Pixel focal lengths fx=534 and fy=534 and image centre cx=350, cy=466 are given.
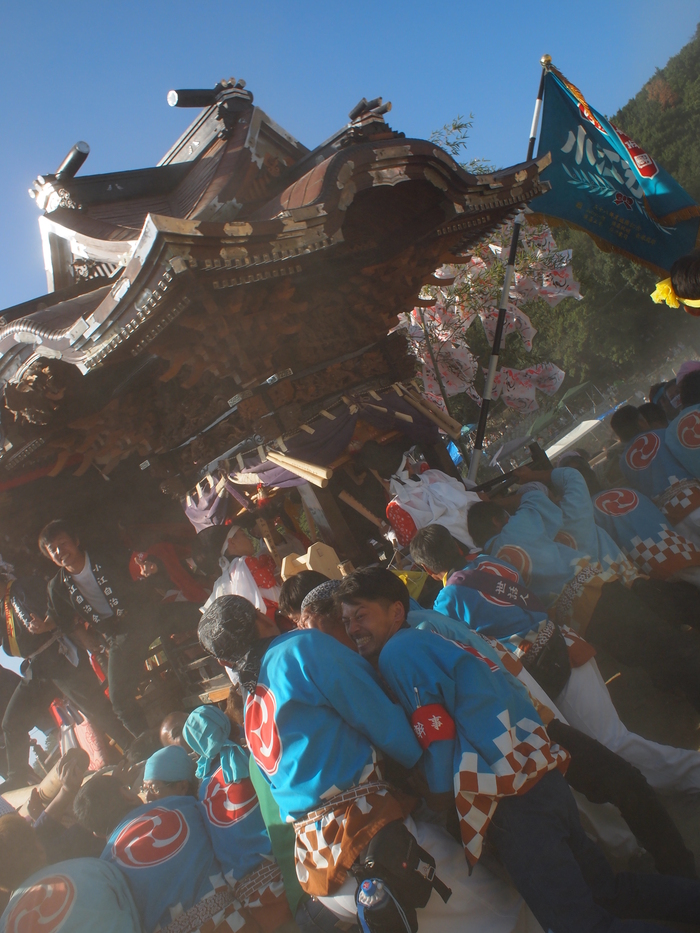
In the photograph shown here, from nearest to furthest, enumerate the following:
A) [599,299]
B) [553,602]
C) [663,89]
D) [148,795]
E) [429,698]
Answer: [429,698] → [148,795] → [553,602] → [599,299] → [663,89]

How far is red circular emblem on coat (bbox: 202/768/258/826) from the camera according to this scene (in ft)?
8.59

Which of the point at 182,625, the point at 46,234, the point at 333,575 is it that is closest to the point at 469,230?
the point at 333,575

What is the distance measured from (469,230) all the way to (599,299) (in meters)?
27.7

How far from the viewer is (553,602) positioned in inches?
136

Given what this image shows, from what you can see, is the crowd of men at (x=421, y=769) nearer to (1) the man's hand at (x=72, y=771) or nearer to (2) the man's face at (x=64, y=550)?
(1) the man's hand at (x=72, y=771)

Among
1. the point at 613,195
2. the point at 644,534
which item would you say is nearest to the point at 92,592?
the point at 644,534

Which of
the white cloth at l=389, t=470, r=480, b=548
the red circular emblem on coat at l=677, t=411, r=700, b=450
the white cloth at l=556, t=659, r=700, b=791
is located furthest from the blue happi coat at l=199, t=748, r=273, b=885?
the red circular emblem on coat at l=677, t=411, r=700, b=450

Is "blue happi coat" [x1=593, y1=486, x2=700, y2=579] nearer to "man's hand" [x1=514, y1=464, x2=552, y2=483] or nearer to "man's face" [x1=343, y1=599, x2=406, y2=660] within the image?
"man's hand" [x1=514, y1=464, x2=552, y2=483]

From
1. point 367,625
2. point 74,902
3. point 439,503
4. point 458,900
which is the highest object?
point 439,503

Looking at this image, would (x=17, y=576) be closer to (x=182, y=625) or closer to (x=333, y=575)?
(x=182, y=625)

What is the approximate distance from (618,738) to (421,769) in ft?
4.31

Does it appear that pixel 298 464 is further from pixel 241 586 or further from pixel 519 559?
pixel 519 559

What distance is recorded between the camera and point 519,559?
341 centimetres

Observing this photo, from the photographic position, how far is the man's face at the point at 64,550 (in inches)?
195
